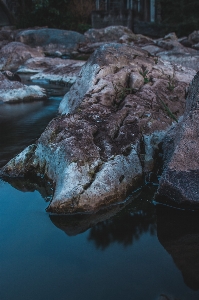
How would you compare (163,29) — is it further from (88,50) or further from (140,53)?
(140,53)

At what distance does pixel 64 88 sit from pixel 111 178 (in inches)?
287

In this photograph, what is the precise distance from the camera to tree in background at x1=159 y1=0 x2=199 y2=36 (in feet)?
58.9

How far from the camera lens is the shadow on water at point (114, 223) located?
8.71 feet

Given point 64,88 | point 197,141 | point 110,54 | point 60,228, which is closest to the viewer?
point 60,228

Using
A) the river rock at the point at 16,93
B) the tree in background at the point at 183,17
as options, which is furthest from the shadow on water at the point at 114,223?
the tree in background at the point at 183,17

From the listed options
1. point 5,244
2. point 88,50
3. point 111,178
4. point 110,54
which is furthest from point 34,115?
point 88,50

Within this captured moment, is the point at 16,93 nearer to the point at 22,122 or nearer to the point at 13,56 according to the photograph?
the point at 22,122

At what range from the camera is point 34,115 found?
6.73 meters

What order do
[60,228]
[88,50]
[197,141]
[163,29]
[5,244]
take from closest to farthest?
[5,244] → [60,228] → [197,141] → [88,50] → [163,29]

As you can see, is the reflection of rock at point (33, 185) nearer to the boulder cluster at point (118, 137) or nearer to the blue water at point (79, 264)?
the boulder cluster at point (118, 137)

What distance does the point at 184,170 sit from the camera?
2.86 meters

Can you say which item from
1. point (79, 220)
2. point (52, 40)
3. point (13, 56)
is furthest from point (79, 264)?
point (52, 40)

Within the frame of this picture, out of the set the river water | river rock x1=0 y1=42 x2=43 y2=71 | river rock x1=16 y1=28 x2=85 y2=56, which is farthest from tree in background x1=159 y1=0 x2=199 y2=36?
the river water

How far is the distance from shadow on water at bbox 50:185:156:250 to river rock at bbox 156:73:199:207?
8.2 inches
